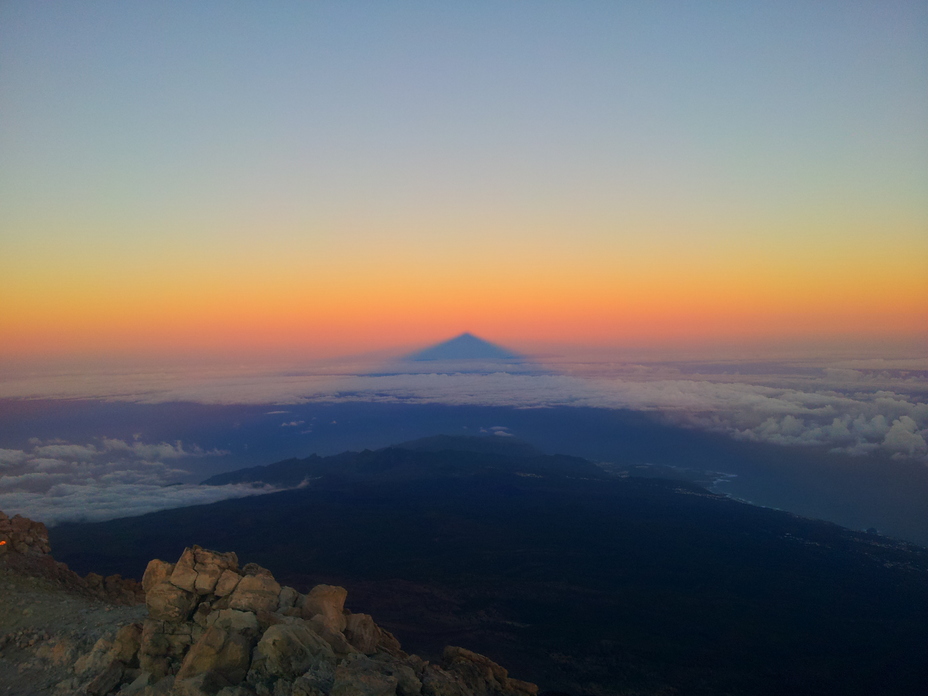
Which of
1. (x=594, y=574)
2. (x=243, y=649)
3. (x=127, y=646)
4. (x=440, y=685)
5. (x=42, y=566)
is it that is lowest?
(x=594, y=574)

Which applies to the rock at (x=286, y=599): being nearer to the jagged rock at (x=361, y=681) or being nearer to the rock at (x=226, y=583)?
the rock at (x=226, y=583)

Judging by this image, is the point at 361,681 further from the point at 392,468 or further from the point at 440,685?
the point at 392,468

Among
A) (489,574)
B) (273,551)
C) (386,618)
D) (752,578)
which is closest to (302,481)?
(273,551)

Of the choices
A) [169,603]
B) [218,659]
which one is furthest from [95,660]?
[218,659]

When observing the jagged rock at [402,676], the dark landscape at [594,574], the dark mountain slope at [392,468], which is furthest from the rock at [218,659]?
the dark mountain slope at [392,468]

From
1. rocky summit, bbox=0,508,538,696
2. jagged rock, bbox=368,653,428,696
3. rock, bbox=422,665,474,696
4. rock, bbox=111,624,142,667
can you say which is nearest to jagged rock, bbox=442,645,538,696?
rocky summit, bbox=0,508,538,696

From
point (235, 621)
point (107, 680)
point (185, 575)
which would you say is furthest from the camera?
point (185, 575)

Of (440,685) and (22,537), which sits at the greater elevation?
(22,537)

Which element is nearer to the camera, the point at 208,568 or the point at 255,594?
the point at 255,594
